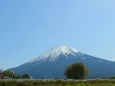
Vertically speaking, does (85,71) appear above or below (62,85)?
above

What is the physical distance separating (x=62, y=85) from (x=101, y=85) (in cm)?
329

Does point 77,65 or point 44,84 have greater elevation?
point 77,65

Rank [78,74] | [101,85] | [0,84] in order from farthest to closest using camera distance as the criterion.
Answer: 1. [78,74]
2. [101,85]
3. [0,84]

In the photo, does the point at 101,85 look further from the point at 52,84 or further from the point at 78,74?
the point at 78,74

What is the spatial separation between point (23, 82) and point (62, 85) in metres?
3.26

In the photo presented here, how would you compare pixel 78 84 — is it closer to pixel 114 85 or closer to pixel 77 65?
pixel 114 85

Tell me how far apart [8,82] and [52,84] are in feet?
11.7

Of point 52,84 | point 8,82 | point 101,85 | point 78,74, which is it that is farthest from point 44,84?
point 78,74

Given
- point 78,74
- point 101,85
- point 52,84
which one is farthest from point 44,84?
point 78,74

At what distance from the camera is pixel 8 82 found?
2702 centimetres

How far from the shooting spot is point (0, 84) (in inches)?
1041

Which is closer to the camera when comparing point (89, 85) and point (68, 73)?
point (89, 85)

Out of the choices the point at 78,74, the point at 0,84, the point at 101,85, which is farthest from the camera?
the point at 78,74

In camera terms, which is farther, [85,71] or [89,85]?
[85,71]
